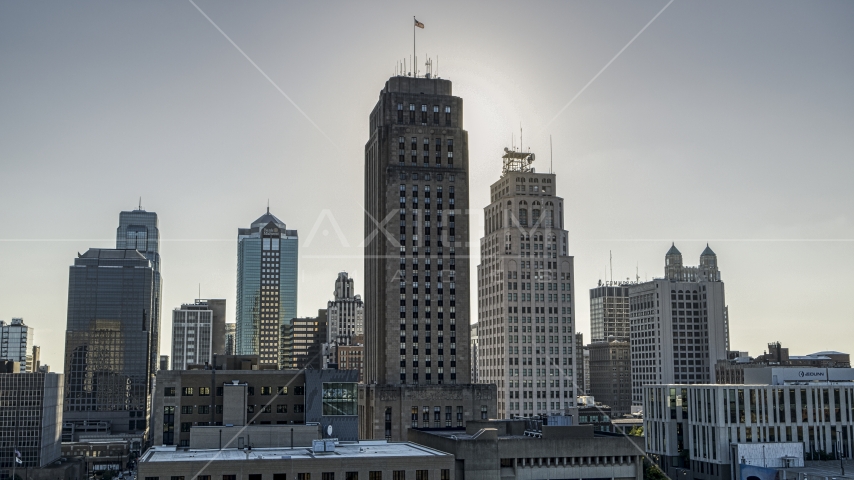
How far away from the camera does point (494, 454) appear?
112 metres

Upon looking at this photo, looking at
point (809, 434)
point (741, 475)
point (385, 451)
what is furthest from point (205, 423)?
point (809, 434)

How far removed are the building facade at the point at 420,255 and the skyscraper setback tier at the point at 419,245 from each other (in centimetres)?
21

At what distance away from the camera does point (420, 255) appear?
189125mm

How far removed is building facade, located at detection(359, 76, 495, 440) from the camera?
184750mm

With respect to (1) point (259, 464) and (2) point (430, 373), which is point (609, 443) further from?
(2) point (430, 373)

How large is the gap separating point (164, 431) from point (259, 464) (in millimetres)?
51578

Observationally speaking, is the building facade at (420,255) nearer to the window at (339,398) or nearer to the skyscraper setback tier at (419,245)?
the skyscraper setback tier at (419,245)

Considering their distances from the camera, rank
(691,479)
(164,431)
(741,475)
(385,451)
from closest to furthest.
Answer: (385,451) → (164,431) → (741,475) → (691,479)

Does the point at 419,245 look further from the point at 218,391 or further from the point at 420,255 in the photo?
the point at 218,391

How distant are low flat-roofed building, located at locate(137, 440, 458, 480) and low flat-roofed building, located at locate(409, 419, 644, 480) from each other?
6385mm

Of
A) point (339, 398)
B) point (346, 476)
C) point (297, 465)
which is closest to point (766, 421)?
point (339, 398)

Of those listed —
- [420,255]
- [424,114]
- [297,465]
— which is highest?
[424,114]

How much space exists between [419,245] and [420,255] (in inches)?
84.6

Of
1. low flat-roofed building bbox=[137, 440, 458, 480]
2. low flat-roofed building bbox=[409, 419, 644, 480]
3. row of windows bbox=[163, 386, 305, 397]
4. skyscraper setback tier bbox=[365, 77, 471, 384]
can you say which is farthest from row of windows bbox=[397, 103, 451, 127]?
low flat-roofed building bbox=[137, 440, 458, 480]
